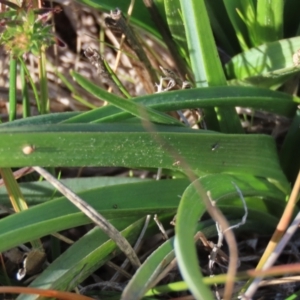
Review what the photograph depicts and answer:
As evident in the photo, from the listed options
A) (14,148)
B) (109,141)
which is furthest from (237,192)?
(14,148)

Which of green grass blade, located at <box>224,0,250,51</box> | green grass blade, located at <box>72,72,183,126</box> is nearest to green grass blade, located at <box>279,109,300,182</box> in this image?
green grass blade, located at <box>224,0,250,51</box>

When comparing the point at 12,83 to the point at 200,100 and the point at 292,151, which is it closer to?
the point at 200,100

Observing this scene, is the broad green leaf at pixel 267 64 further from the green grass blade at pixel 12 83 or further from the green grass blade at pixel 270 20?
the green grass blade at pixel 12 83

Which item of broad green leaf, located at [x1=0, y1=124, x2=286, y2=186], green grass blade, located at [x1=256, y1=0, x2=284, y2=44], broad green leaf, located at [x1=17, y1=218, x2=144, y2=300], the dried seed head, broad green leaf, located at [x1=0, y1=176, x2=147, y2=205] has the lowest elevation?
broad green leaf, located at [x1=17, y1=218, x2=144, y2=300]

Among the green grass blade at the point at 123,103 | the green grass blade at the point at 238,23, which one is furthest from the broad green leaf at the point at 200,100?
the green grass blade at the point at 238,23

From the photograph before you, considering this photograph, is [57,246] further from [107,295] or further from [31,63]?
[31,63]

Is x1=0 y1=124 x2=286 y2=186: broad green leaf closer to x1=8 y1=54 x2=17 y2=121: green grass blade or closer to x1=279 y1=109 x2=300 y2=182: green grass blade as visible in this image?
x1=279 y1=109 x2=300 y2=182: green grass blade
